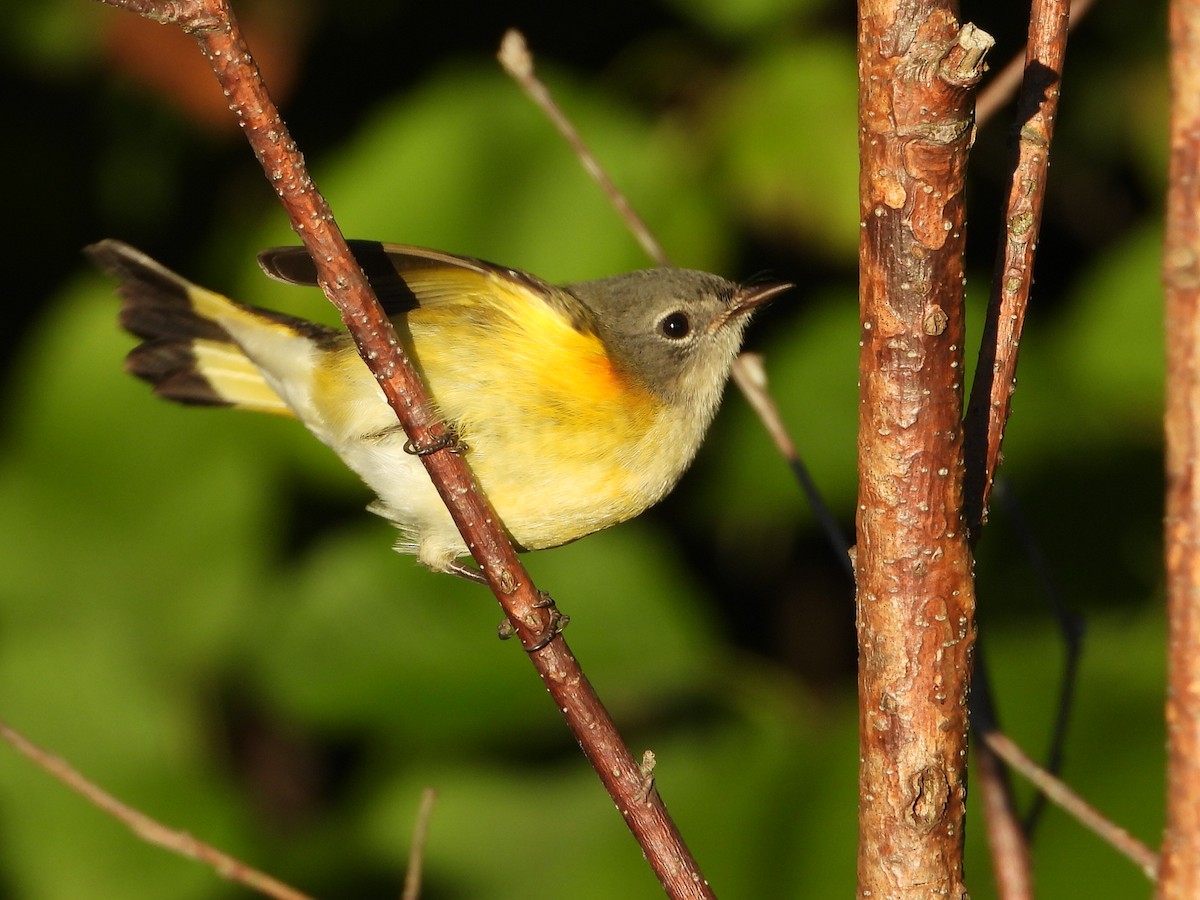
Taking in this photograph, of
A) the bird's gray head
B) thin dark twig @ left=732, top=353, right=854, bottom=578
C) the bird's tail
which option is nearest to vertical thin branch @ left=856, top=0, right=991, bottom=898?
thin dark twig @ left=732, top=353, right=854, bottom=578

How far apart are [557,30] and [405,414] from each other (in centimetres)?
280

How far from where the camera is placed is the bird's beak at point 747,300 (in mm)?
2932

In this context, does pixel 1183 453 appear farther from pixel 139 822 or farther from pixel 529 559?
pixel 529 559

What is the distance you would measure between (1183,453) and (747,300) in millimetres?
1565

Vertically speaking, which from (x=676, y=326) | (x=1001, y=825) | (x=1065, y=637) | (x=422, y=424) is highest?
(x=676, y=326)

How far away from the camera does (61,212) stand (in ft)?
14.3

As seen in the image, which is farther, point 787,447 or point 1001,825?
point 787,447

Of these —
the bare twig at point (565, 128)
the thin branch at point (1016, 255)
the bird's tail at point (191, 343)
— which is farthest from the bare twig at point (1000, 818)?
the bird's tail at point (191, 343)

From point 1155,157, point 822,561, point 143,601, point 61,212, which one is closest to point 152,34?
point 61,212

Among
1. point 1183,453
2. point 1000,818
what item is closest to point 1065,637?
point 1000,818

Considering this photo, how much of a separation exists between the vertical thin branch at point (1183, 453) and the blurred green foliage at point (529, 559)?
190cm

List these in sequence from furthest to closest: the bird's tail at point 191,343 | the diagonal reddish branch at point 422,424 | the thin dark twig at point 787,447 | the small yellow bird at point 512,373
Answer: the bird's tail at point 191,343, the small yellow bird at point 512,373, the thin dark twig at point 787,447, the diagonal reddish branch at point 422,424

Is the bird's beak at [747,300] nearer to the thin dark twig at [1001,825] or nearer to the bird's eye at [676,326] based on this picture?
the bird's eye at [676,326]

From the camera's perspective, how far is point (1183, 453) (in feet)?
4.75
